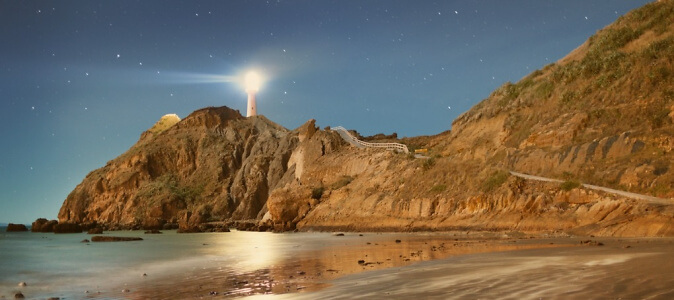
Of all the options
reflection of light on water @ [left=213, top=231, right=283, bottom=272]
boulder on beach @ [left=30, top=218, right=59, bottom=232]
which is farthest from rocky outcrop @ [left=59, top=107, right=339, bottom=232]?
reflection of light on water @ [left=213, top=231, right=283, bottom=272]

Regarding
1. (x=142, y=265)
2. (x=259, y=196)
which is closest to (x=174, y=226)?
(x=259, y=196)

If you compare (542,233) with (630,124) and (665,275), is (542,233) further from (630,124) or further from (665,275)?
(665,275)

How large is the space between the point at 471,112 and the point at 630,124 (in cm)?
2000

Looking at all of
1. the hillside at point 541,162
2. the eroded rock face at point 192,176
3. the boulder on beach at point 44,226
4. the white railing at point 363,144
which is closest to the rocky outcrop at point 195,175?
the eroded rock face at point 192,176

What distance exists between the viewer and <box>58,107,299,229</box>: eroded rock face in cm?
7775

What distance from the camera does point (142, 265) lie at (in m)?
16.9

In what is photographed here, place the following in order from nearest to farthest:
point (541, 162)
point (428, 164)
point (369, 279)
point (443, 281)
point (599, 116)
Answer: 1. point (443, 281)
2. point (369, 279)
3. point (599, 116)
4. point (541, 162)
5. point (428, 164)

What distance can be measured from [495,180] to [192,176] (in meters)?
72.7

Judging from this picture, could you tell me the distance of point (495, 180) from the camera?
2902cm

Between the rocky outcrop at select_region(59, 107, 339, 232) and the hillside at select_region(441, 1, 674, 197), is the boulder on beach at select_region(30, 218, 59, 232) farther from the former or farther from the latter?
the hillside at select_region(441, 1, 674, 197)

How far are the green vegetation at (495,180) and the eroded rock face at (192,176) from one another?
1900 inches

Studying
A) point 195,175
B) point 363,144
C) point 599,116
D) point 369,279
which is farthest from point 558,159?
point 195,175

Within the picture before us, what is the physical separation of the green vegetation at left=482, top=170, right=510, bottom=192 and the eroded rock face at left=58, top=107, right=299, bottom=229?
48272mm

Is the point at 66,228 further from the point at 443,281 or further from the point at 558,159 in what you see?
the point at 443,281
